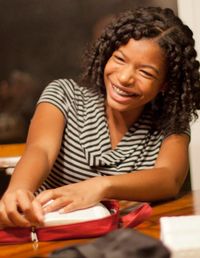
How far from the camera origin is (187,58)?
1548 millimetres

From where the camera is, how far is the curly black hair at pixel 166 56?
58.7 inches

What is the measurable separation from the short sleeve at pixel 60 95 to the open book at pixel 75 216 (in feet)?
1.91

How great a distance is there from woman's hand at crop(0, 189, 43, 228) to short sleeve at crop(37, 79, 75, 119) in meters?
0.61

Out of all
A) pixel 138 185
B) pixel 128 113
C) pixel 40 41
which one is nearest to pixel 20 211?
pixel 138 185

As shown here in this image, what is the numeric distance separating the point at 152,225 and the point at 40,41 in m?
1.39

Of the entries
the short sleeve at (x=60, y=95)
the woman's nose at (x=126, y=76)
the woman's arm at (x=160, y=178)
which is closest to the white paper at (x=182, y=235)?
the woman's arm at (x=160, y=178)

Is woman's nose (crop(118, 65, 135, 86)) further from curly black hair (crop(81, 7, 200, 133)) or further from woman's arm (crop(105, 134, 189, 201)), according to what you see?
woman's arm (crop(105, 134, 189, 201))

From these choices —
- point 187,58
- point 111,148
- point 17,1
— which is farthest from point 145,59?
point 17,1

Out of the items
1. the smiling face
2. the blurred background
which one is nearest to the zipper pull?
the smiling face

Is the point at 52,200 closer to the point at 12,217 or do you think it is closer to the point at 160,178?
the point at 12,217

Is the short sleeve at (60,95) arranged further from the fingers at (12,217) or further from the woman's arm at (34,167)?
the fingers at (12,217)

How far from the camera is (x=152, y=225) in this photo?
3.22 ft

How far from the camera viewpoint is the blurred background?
7.13 feet

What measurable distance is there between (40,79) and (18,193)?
4.32 ft
